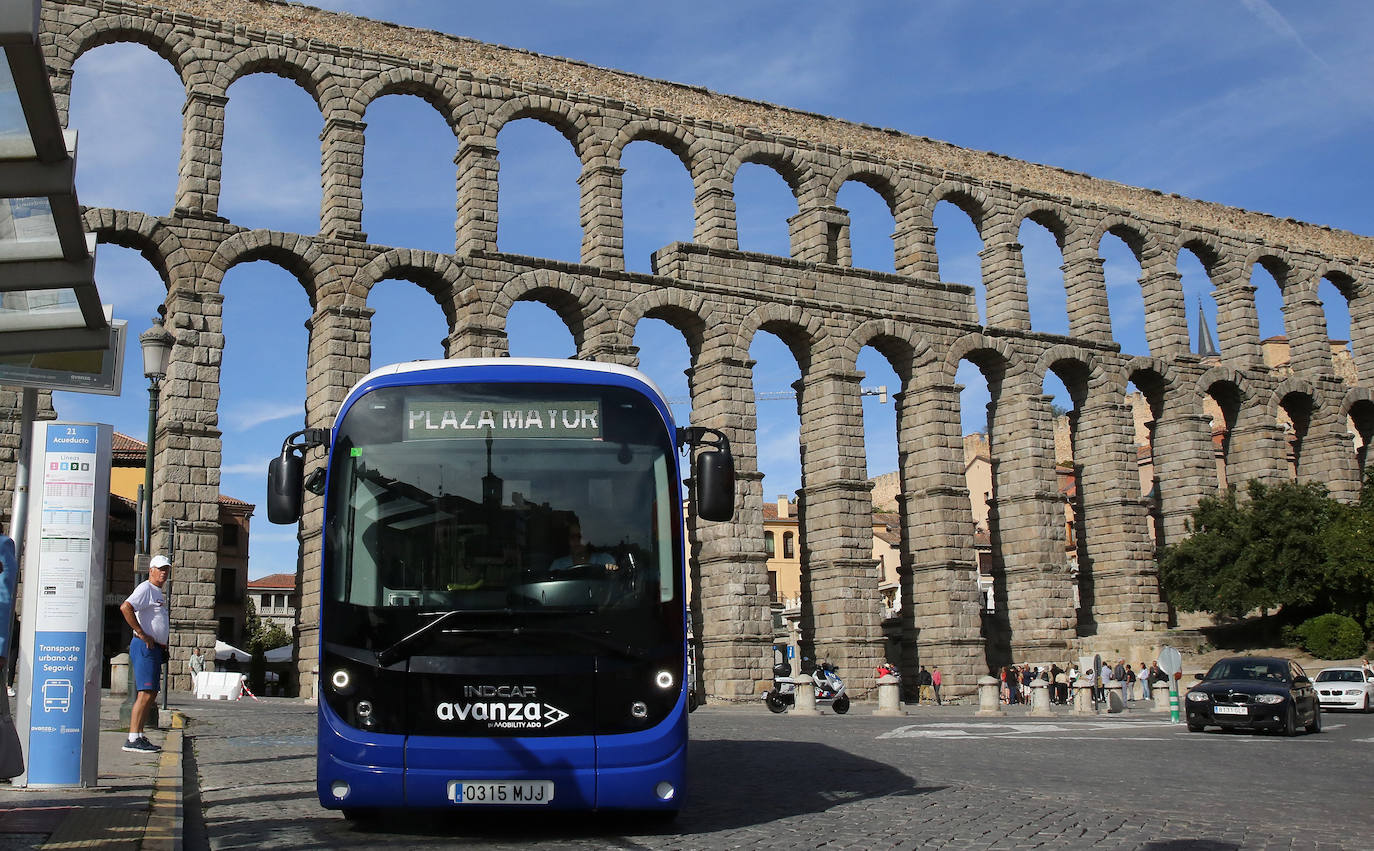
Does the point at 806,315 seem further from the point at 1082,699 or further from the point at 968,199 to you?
the point at 1082,699

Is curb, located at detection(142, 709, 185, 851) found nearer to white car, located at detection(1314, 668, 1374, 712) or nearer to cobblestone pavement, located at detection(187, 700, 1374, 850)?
cobblestone pavement, located at detection(187, 700, 1374, 850)

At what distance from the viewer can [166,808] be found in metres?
7.43

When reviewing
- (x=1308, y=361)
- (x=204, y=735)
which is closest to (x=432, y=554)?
(x=204, y=735)

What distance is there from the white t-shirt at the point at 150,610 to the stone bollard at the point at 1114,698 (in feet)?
69.2

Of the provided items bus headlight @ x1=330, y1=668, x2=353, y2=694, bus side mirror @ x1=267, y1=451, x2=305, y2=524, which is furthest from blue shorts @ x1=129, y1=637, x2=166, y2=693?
bus headlight @ x1=330, y1=668, x2=353, y2=694

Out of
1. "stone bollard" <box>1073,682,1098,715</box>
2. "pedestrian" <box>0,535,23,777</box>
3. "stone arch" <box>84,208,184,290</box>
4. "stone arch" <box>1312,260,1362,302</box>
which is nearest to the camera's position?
"pedestrian" <box>0,535,23,777</box>

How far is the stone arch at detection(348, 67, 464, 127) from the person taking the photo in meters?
27.0

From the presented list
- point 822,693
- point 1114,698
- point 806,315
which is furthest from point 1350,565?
point 806,315

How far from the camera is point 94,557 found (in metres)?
8.76

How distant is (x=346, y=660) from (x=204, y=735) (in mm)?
7879

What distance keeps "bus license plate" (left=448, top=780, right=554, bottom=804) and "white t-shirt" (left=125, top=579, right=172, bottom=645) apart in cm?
415

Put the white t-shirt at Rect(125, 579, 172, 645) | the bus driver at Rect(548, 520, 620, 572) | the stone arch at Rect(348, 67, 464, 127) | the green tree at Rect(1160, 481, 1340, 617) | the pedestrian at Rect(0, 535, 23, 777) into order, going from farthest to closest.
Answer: the green tree at Rect(1160, 481, 1340, 617) < the stone arch at Rect(348, 67, 464, 127) < the white t-shirt at Rect(125, 579, 172, 645) < the bus driver at Rect(548, 520, 620, 572) < the pedestrian at Rect(0, 535, 23, 777)

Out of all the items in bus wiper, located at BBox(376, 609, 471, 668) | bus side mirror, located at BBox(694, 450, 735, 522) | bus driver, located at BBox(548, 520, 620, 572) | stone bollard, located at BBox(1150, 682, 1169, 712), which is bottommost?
stone bollard, located at BBox(1150, 682, 1169, 712)

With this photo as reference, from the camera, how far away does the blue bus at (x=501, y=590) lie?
24.3ft
